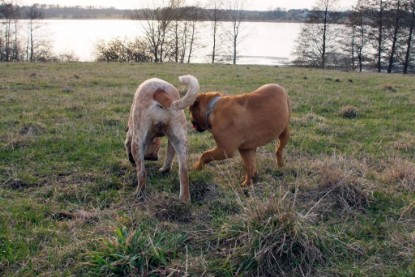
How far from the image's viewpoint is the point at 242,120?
5770 millimetres

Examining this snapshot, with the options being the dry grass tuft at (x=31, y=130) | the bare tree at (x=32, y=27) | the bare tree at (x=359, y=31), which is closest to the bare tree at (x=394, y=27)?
the bare tree at (x=359, y=31)

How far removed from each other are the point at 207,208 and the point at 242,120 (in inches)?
52.7

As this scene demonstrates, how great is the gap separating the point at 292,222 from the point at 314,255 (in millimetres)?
329

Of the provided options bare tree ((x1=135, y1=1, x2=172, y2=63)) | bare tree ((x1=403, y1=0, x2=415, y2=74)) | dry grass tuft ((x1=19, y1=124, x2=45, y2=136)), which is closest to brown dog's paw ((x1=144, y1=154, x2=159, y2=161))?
Answer: dry grass tuft ((x1=19, y1=124, x2=45, y2=136))

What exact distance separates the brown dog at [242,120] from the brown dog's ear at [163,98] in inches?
27.2

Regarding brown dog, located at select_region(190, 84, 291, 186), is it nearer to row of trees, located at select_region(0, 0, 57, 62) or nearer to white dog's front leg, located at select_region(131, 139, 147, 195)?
white dog's front leg, located at select_region(131, 139, 147, 195)

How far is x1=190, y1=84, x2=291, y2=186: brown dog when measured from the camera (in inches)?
225

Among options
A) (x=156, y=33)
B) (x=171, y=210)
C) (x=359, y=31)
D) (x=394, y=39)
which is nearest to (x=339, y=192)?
(x=171, y=210)

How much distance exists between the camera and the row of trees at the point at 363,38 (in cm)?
4577

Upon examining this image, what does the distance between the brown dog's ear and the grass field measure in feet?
3.48

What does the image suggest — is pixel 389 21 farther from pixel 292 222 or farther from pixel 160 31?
pixel 292 222

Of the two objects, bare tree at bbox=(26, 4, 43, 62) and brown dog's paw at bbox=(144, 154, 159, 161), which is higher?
bare tree at bbox=(26, 4, 43, 62)

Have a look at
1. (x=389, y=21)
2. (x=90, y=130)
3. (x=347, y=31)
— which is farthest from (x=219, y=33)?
(x=90, y=130)

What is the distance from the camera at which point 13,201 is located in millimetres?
5148
